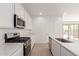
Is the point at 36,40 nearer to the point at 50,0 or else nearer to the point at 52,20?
the point at 52,20

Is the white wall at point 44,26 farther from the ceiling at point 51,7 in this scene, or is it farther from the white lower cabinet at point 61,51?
the white lower cabinet at point 61,51

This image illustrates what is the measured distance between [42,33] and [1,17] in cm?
705

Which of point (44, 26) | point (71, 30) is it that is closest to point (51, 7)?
point (44, 26)

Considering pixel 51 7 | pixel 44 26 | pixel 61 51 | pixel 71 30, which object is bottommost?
pixel 61 51

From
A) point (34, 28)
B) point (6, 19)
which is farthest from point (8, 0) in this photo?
point (34, 28)

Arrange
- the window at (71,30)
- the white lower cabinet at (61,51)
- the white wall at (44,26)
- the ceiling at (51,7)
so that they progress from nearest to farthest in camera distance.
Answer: the white lower cabinet at (61,51), the ceiling at (51,7), the white wall at (44,26), the window at (71,30)

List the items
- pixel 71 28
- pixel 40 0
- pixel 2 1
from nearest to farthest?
pixel 40 0 < pixel 2 1 < pixel 71 28

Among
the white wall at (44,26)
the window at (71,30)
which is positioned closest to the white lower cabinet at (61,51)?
the white wall at (44,26)

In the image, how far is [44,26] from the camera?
9.12 metres

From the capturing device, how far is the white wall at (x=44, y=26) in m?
9.05

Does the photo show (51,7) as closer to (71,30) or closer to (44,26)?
(44,26)

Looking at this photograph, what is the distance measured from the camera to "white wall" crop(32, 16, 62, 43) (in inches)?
356

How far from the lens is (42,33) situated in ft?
29.9

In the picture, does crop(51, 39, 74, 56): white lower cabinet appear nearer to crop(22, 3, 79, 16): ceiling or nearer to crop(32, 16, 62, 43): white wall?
crop(22, 3, 79, 16): ceiling
